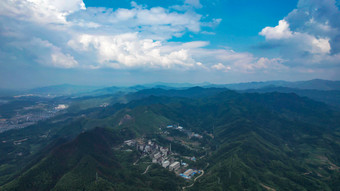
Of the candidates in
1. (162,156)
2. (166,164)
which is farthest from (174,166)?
(162,156)

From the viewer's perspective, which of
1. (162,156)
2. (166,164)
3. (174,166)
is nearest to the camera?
(174,166)

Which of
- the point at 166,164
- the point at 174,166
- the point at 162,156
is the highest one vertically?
the point at 166,164

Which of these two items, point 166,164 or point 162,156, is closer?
point 166,164

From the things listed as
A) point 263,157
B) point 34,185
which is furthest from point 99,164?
point 263,157

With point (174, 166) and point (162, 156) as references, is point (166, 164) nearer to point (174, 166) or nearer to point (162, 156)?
point (174, 166)

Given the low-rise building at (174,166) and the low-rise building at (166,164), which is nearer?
the low-rise building at (174,166)

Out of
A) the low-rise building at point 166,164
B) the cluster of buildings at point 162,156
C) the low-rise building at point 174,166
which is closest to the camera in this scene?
the cluster of buildings at point 162,156

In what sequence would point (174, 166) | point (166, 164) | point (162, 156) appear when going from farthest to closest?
point (162, 156) → point (166, 164) → point (174, 166)

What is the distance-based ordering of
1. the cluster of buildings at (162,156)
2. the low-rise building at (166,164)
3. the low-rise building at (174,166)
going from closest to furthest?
the cluster of buildings at (162,156), the low-rise building at (174,166), the low-rise building at (166,164)

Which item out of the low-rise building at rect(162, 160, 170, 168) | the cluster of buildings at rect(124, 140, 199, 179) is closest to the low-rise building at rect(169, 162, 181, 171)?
the cluster of buildings at rect(124, 140, 199, 179)

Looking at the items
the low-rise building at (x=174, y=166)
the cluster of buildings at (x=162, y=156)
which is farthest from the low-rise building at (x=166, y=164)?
the low-rise building at (x=174, y=166)

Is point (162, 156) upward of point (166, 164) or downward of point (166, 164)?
downward

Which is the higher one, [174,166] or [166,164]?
[166,164]

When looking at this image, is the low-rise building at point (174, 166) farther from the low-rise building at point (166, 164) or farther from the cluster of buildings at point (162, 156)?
the low-rise building at point (166, 164)
